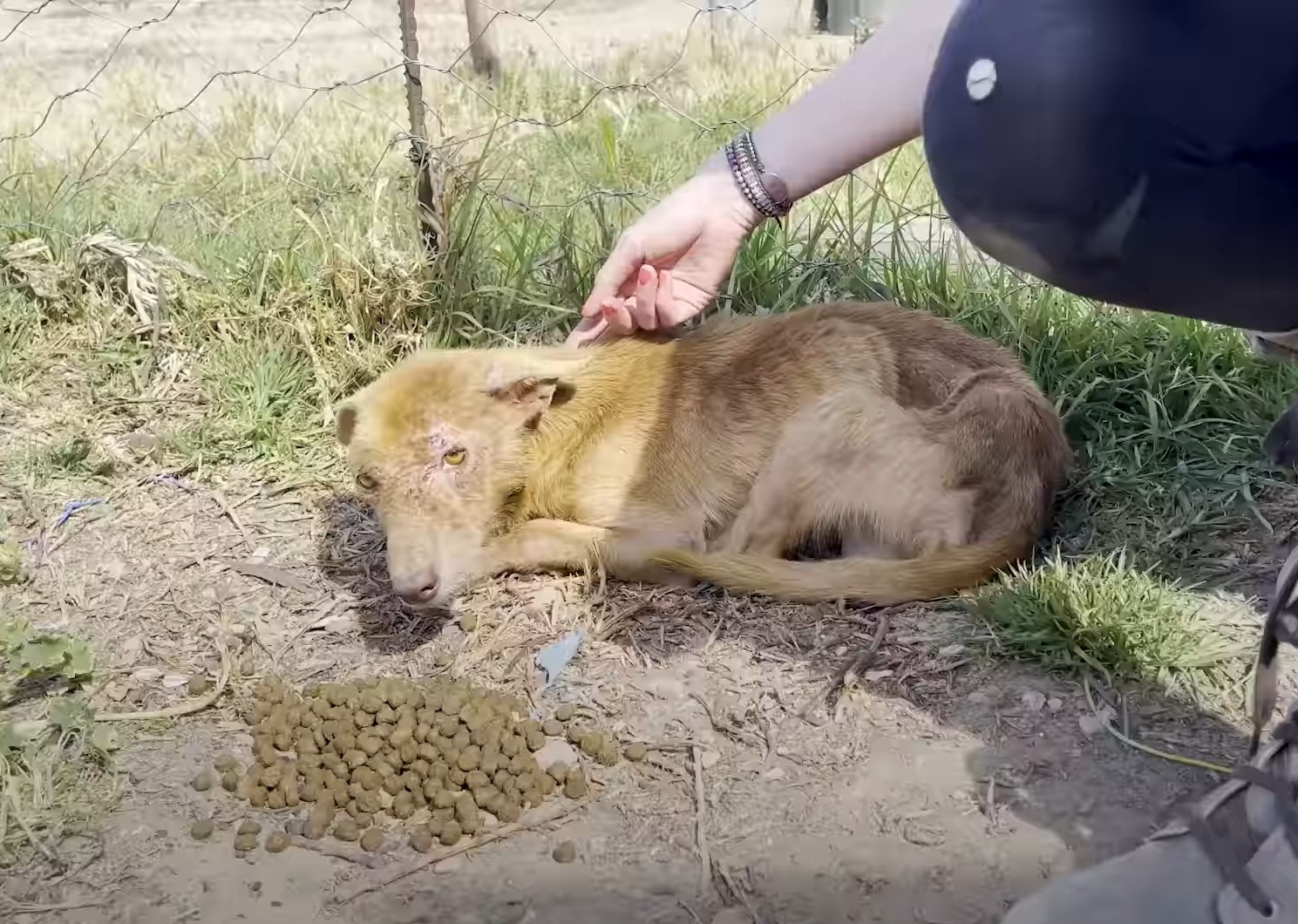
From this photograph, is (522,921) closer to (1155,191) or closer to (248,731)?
(248,731)

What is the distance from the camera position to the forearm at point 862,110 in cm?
222

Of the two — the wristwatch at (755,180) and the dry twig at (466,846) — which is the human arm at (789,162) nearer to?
the wristwatch at (755,180)

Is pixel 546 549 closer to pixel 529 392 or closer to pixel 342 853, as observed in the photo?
pixel 529 392

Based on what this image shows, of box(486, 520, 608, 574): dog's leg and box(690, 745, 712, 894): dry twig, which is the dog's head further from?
box(690, 745, 712, 894): dry twig

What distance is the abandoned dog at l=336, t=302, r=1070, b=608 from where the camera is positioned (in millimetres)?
3316

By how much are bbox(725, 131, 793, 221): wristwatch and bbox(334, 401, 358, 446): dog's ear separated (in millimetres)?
1338

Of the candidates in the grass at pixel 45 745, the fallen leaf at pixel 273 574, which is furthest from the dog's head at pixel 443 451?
the grass at pixel 45 745

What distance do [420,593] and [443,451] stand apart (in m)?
0.44

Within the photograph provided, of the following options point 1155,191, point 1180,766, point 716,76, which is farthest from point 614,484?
point 716,76

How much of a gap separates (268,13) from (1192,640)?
33.9ft

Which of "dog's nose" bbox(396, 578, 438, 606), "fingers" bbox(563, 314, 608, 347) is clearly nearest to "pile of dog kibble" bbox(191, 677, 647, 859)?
"dog's nose" bbox(396, 578, 438, 606)

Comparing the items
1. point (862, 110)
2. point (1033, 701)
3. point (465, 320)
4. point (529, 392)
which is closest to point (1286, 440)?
point (862, 110)

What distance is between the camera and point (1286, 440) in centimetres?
179

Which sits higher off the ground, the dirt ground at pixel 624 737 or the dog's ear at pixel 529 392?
the dog's ear at pixel 529 392
